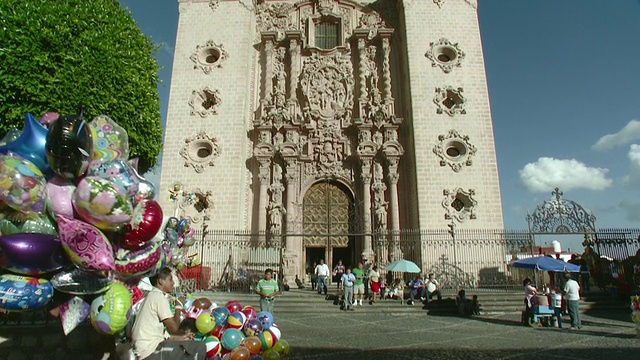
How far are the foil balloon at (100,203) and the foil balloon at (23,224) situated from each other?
1.55 feet

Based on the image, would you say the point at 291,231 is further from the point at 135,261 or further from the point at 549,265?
the point at 135,261

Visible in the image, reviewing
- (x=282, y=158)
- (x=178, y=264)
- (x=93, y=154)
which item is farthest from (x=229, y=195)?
(x=93, y=154)

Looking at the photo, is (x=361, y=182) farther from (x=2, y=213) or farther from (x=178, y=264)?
(x=2, y=213)

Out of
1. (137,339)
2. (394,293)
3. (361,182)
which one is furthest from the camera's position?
(361,182)

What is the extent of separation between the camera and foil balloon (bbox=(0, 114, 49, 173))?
485 cm

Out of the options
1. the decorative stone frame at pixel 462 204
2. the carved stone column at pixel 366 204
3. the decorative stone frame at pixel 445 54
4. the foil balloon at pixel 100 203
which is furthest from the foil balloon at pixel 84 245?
the decorative stone frame at pixel 445 54

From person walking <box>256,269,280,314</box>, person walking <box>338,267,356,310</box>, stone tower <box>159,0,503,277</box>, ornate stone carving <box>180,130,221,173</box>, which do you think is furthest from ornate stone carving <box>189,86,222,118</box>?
person walking <box>256,269,280,314</box>

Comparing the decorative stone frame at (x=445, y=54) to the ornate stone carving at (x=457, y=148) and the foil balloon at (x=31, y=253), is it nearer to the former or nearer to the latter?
the ornate stone carving at (x=457, y=148)

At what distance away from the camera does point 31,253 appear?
4.43 meters

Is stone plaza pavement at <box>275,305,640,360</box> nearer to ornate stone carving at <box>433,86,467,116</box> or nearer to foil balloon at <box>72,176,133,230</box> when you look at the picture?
foil balloon at <box>72,176,133,230</box>

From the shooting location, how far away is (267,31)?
65.3 ft

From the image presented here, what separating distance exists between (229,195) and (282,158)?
116 inches

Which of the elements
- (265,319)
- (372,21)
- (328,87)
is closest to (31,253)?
(265,319)

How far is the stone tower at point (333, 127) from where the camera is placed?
1705 cm
